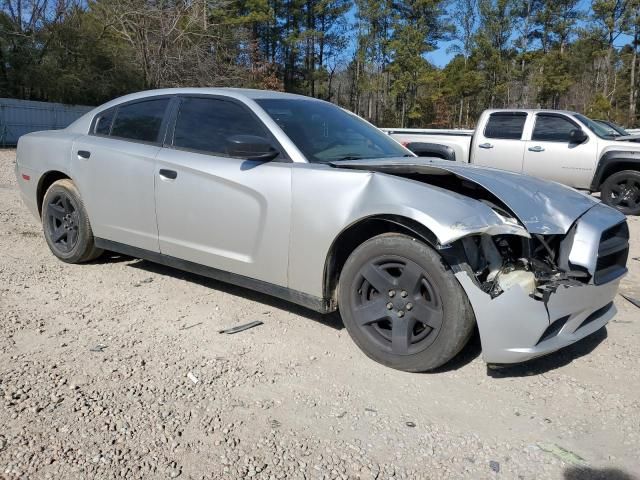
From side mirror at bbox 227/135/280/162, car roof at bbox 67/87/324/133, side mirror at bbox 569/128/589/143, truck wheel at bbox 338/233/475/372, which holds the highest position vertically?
car roof at bbox 67/87/324/133

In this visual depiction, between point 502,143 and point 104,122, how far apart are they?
7.59 m

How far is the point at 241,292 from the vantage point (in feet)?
15.4

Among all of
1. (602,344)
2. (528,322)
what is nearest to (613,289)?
(602,344)

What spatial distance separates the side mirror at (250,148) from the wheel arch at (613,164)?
7.73 m

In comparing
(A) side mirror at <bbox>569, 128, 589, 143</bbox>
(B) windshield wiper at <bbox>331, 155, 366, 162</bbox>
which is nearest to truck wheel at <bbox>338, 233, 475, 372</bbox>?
(B) windshield wiper at <bbox>331, 155, 366, 162</bbox>

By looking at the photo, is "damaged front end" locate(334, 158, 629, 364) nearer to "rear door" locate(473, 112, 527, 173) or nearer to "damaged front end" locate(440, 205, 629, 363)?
"damaged front end" locate(440, 205, 629, 363)

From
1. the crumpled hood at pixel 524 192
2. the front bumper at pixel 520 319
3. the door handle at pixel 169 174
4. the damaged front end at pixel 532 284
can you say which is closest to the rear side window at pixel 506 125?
the crumpled hood at pixel 524 192

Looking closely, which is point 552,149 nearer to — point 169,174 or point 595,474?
point 169,174

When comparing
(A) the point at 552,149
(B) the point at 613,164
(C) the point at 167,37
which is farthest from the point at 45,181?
(C) the point at 167,37

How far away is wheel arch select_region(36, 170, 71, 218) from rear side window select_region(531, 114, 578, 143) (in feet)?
26.9

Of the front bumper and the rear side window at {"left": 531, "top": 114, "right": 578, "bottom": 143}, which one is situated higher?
the rear side window at {"left": 531, "top": 114, "right": 578, "bottom": 143}

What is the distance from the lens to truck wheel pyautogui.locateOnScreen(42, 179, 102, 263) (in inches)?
199

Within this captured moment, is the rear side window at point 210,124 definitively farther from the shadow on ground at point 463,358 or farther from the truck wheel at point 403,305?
the shadow on ground at point 463,358

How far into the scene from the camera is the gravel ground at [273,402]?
2486 mm
